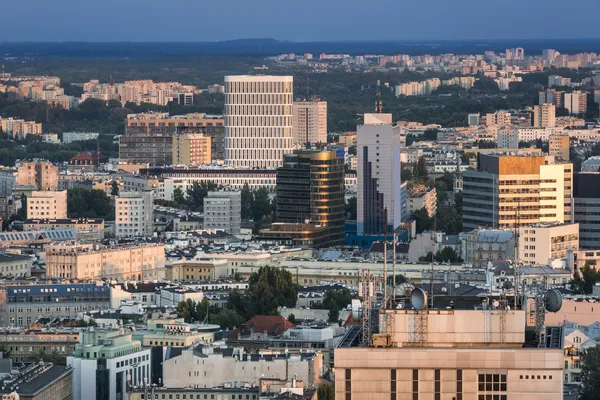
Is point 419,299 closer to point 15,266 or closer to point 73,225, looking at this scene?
point 15,266

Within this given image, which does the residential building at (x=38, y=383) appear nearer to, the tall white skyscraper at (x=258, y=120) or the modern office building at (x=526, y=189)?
the modern office building at (x=526, y=189)

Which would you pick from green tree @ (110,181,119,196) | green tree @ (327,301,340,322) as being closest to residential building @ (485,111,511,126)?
green tree @ (110,181,119,196)

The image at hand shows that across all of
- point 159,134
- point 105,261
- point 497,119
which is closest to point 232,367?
point 105,261

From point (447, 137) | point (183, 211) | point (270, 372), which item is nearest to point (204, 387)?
point (270, 372)

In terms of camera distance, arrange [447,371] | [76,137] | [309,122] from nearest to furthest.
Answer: [447,371], [309,122], [76,137]

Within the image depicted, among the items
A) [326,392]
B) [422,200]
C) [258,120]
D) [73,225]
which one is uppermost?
[258,120]

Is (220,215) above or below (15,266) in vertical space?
above

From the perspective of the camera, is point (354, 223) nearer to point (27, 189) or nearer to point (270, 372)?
point (27, 189)
